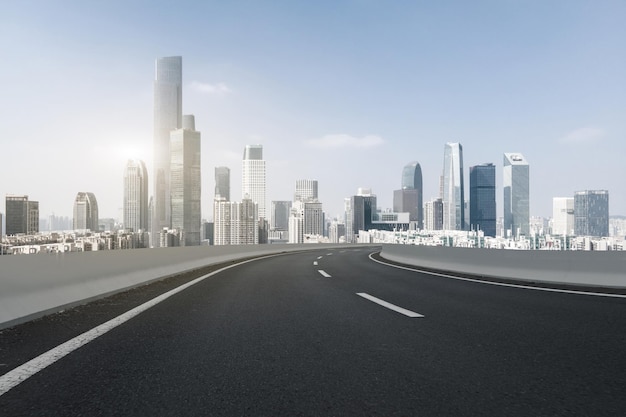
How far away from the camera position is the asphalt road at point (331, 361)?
2.80m

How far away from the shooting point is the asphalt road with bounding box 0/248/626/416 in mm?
2797

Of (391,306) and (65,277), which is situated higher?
(65,277)

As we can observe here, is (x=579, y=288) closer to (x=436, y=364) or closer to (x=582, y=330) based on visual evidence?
(x=582, y=330)

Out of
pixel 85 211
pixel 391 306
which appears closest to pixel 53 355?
pixel 391 306

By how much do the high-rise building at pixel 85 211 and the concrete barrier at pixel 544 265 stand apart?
104 metres

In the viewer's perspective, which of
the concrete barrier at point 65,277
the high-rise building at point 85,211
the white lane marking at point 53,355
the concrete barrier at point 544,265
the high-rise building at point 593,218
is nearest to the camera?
the white lane marking at point 53,355

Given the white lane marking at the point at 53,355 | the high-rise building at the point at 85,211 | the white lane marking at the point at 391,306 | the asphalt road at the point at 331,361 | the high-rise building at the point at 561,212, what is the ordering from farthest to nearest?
1. the high-rise building at the point at 561,212
2. the high-rise building at the point at 85,211
3. the white lane marking at the point at 391,306
4. the white lane marking at the point at 53,355
5. the asphalt road at the point at 331,361

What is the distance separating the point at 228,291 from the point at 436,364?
20.6 feet

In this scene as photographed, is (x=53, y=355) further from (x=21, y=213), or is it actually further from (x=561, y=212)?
(x=561, y=212)

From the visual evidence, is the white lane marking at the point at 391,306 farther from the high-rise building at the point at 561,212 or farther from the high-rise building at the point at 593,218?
the high-rise building at the point at 561,212

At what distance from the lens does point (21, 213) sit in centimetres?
5597

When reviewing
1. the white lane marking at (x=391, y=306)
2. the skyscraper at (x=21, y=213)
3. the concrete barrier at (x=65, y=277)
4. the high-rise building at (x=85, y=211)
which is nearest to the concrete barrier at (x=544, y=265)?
the white lane marking at (x=391, y=306)

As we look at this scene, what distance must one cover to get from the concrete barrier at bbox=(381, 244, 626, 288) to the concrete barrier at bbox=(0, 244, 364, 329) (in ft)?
31.4

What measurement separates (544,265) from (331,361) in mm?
9395
